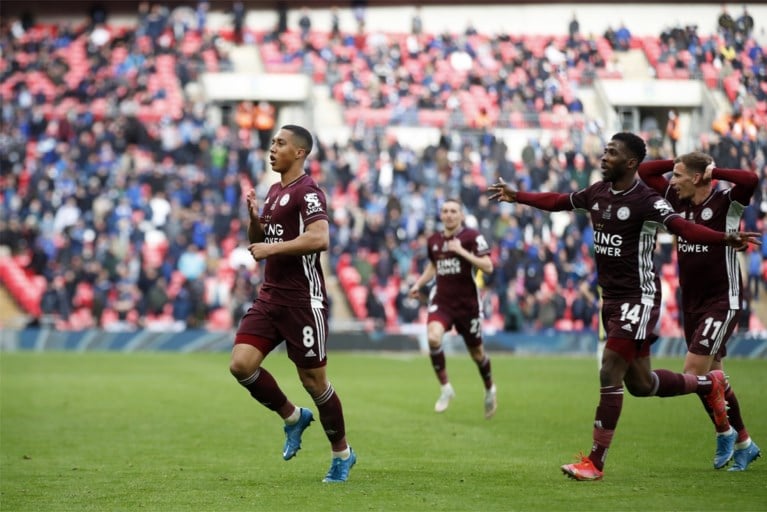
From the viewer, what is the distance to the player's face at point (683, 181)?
1050cm

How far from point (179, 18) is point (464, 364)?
68.0 ft

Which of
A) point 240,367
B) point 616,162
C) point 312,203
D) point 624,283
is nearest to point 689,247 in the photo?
point 624,283

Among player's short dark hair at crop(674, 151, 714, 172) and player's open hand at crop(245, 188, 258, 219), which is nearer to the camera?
player's open hand at crop(245, 188, 258, 219)

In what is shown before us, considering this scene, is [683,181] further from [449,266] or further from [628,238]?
[449,266]

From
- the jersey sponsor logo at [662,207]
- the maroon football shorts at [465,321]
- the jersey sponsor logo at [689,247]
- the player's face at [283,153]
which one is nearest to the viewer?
the jersey sponsor logo at [662,207]

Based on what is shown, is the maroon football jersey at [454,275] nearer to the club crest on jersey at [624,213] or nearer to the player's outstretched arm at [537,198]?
the player's outstretched arm at [537,198]

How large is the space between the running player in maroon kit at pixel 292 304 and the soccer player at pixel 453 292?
20.2 ft

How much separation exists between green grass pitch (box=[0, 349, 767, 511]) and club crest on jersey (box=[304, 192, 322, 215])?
7.00ft

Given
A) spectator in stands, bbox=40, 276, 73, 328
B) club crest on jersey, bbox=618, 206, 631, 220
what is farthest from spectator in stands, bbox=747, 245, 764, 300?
spectator in stands, bbox=40, 276, 73, 328

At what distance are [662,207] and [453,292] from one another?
272 inches

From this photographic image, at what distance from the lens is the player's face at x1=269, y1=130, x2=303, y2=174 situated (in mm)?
9734

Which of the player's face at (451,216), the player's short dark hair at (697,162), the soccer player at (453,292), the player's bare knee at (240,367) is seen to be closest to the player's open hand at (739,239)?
the player's short dark hair at (697,162)

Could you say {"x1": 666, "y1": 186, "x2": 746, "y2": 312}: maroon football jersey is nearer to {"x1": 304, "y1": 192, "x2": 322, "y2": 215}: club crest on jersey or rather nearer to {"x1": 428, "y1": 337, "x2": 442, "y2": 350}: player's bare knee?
{"x1": 304, "y1": 192, "x2": 322, "y2": 215}: club crest on jersey

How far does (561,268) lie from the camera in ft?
101
